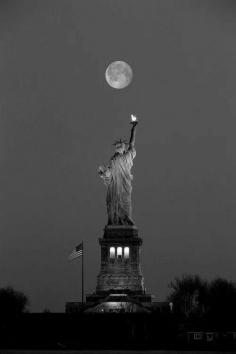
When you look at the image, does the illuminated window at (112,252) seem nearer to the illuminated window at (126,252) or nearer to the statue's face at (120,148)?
the illuminated window at (126,252)

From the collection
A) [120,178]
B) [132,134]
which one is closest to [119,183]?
[120,178]

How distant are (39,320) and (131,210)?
75.8 ft

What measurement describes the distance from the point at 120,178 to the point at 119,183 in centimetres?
44

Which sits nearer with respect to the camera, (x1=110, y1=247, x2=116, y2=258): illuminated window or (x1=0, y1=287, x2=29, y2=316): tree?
(x1=110, y1=247, x2=116, y2=258): illuminated window

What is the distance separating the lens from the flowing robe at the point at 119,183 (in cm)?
7581

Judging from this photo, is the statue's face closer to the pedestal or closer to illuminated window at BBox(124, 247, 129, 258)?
the pedestal

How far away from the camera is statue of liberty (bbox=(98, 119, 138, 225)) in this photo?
75875mm

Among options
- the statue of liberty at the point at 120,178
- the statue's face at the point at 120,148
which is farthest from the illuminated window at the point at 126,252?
the statue's face at the point at 120,148

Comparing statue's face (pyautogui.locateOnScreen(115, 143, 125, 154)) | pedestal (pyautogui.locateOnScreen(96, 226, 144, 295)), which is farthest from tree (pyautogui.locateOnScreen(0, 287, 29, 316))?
statue's face (pyautogui.locateOnScreen(115, 143, 125, 154))

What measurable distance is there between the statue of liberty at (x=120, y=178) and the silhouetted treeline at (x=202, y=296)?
11878 millimetres

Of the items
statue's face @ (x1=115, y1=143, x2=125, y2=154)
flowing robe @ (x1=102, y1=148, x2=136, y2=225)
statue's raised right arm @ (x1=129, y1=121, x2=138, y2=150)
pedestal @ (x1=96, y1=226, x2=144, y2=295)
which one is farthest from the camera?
statue's face @ (x1=115, y1=143, x2=125, y2=154)

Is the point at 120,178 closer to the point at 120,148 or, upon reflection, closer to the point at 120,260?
the point at 120,148

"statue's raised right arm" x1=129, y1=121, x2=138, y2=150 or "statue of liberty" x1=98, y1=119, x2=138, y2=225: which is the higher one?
"statue's raised right arm" x1=129, y1=121, x2=138, y2=150

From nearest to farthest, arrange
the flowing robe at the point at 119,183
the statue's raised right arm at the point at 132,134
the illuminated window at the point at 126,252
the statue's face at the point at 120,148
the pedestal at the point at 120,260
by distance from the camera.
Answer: the pedestal at the point at 120,260 → the illuminated window at the point at 126,252 → the flowing robe at the point at 119,183 → the statue's raised right arm at the point at 132,134 → the statue's face at the point at 120,148
